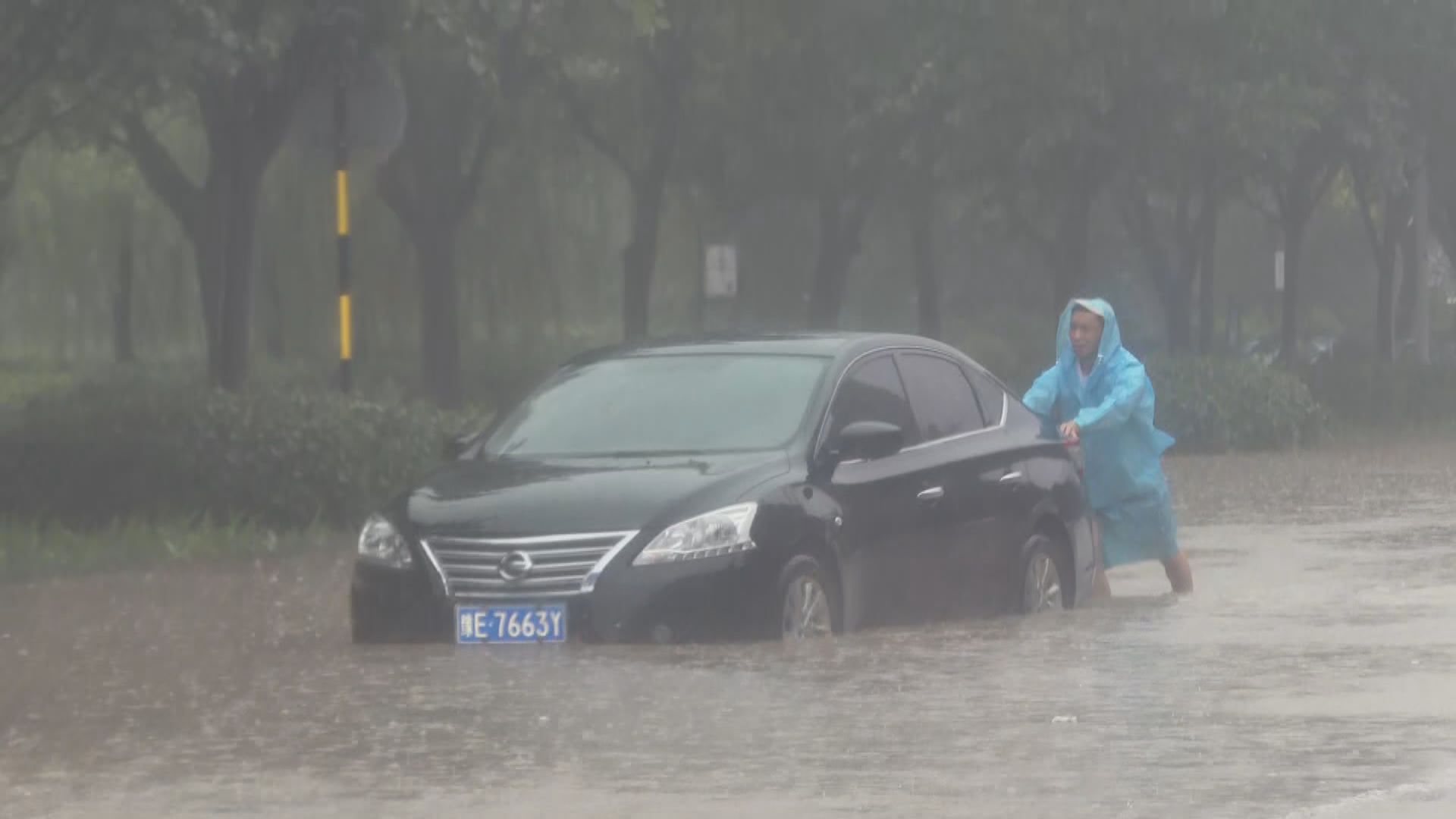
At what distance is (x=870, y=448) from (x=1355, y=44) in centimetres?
2660

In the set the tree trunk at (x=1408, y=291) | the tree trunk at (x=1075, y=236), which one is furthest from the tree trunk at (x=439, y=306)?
the tree trunk at (x=1408, y=291)

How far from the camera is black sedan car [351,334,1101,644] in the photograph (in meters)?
11.5

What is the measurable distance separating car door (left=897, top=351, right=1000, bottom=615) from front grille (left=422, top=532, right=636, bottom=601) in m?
1.86

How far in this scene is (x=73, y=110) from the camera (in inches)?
903

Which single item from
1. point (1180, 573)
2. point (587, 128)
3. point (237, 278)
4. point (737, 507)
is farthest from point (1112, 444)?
point (587, 128)

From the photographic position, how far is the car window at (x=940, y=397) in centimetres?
1335

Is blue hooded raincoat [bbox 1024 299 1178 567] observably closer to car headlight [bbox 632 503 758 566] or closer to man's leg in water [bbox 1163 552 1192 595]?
man's leg in water [bbox 1163 552 1192 595]

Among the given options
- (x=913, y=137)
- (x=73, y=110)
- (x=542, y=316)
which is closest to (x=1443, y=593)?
(x=73, y=110)

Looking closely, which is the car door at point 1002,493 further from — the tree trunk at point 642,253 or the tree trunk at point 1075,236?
the tree trunk at point 642,253

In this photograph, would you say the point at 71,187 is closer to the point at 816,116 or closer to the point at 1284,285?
the point at 816,116

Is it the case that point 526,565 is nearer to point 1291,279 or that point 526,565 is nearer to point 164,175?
point 164,175

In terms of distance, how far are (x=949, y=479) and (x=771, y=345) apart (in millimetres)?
1010

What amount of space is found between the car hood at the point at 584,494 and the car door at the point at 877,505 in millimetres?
369

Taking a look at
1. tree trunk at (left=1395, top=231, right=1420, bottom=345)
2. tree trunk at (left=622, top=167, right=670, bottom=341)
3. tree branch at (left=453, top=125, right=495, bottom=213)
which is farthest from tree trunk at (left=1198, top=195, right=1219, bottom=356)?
tree branch at (left=453, top=125, right=495, bottom=213)
